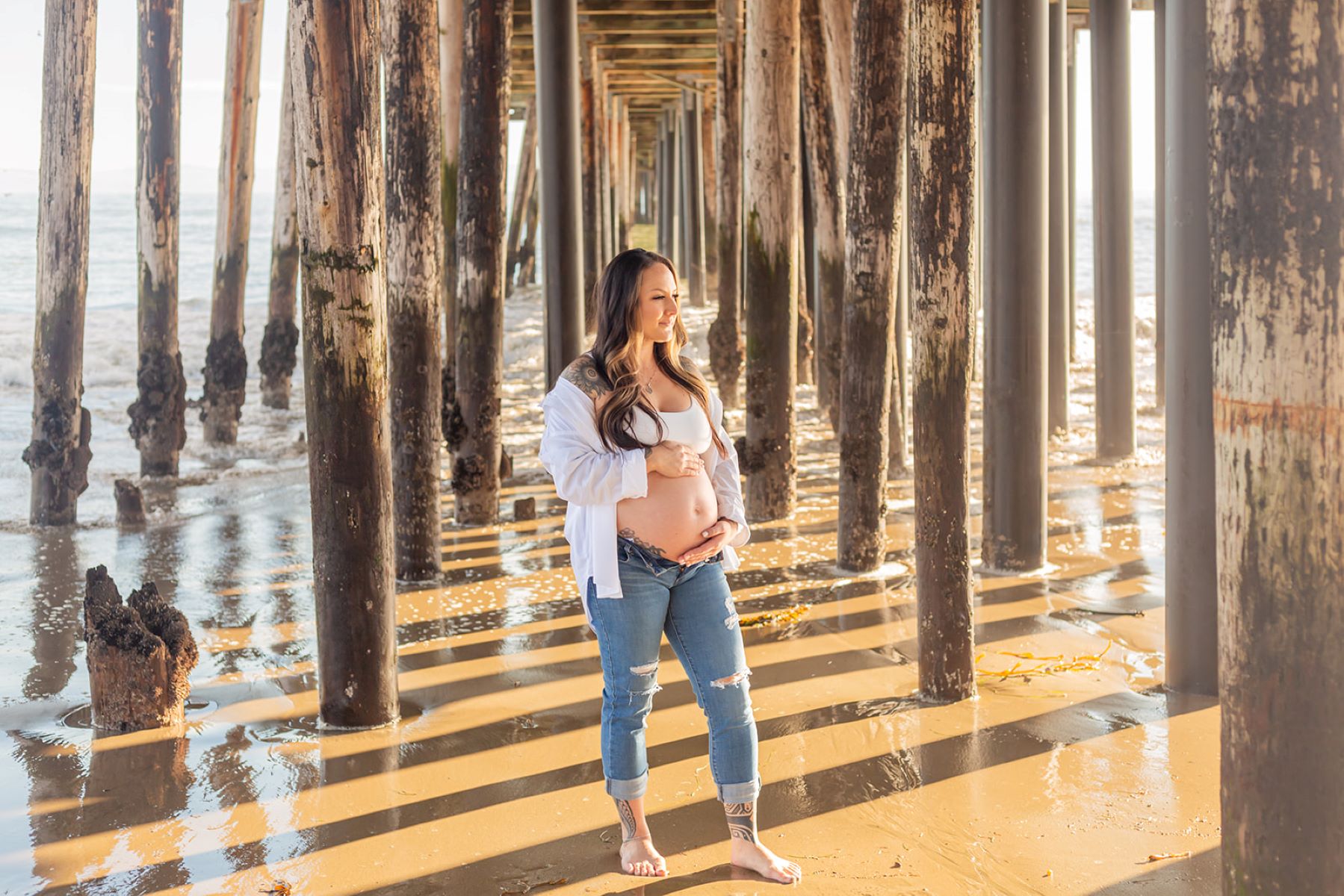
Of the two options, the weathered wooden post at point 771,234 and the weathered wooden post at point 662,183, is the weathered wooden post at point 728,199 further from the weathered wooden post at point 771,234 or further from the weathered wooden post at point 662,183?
the weathered wooden post at point 662,183

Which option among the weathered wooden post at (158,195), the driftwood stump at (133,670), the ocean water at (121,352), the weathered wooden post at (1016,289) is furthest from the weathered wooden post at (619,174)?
the driftwood stump at (133,670)

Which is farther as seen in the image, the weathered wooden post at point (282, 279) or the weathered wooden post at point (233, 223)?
the weathered wooden post at point (282, 279)

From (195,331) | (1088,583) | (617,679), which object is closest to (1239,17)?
(617,679)

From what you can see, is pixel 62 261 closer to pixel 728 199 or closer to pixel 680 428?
pixel 728 199

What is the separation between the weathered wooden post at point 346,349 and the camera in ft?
12.3

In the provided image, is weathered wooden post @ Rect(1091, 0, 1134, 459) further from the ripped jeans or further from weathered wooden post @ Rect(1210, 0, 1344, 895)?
weathered wooden post @ Rect(1210, 0, 1344, 895)

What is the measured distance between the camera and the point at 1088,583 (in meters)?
5.59

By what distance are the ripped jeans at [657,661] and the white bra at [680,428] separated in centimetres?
25

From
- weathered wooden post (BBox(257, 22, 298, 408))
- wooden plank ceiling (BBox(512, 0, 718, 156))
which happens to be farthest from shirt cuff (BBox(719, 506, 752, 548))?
wooden plank ceiling (BBox(512, 0, 718, 156))

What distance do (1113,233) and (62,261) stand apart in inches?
275

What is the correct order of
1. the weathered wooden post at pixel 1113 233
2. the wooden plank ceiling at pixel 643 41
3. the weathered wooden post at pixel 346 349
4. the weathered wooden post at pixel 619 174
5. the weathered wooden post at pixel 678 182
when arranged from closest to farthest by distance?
the weathered wooden post at pixel 346 349 < the weathered wooden post at pixel 1113 233 < the wooden plank ceiling at pixel 643 41 < the weathered wooden post at pixel 619 174 < the weathered wooden post at pixel 678 182

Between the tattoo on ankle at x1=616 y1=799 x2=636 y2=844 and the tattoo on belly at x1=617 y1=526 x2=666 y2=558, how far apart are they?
0.59 metres

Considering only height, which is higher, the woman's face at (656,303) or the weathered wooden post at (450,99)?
the weathered wooden post at (450,99)

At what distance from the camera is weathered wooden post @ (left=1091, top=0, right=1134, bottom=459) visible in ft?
29.2
